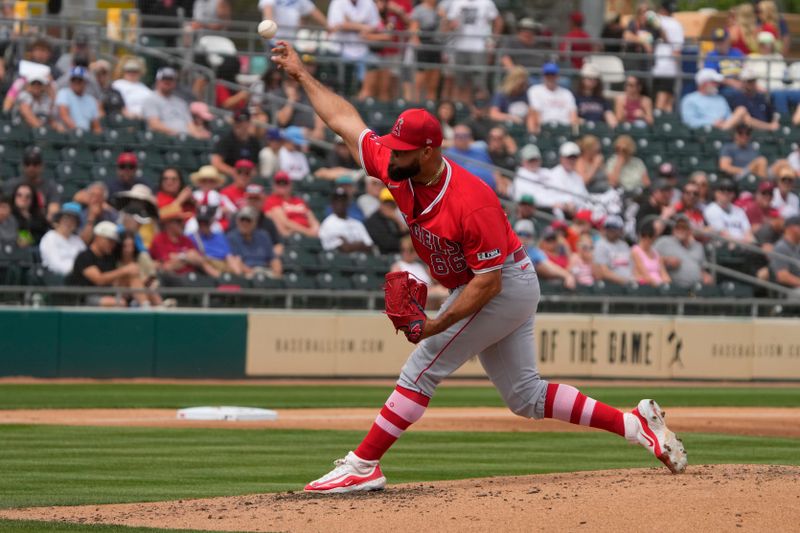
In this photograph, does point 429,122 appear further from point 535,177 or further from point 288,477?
point 535,177

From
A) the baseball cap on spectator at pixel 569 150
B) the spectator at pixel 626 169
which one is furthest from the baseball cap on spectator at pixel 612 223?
the spectator at pixel 626 169

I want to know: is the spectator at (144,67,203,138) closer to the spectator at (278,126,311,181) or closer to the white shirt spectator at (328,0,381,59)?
the spectator at (278,126,311,181)

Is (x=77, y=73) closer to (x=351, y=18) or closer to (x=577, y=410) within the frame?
(x=351, y=18)

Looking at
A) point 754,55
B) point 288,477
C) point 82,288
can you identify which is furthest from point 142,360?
point 754,55

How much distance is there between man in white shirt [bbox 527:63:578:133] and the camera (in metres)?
19.5

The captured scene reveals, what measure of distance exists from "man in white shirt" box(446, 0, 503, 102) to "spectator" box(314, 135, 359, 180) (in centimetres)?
293

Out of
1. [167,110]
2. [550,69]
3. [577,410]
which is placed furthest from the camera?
[550,69]

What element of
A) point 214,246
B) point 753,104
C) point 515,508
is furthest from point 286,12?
point 515,508

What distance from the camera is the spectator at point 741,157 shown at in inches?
766

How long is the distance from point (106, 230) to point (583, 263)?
5.70 m

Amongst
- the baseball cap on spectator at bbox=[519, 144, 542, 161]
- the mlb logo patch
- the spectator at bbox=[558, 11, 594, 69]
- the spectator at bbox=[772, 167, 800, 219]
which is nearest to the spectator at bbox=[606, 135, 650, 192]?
the baseball cap on spectator at bbox=[519, 144, 542, 161]

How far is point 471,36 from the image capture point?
65.4ft

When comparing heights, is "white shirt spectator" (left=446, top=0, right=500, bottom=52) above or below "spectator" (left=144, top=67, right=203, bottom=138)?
above

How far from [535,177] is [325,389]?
4.67 metres
